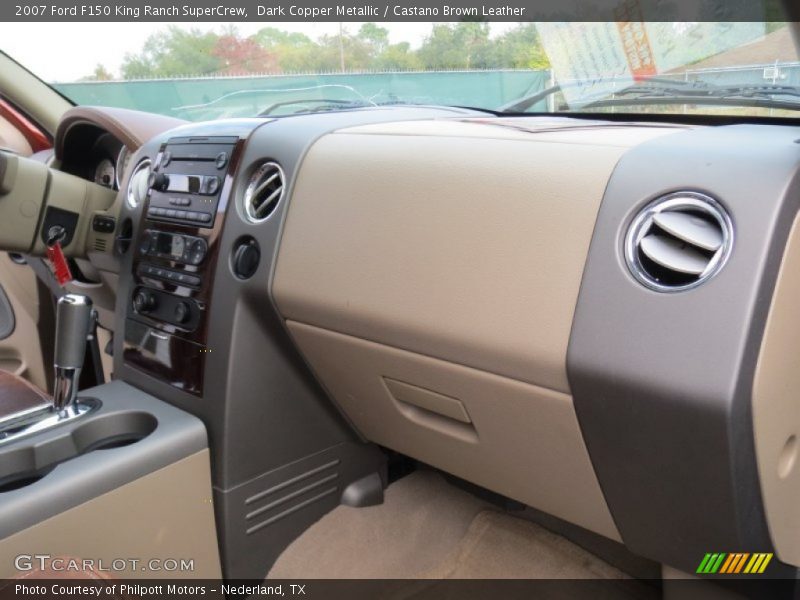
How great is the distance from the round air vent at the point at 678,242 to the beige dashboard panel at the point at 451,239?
57mm

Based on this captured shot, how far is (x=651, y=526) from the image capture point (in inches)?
31.9

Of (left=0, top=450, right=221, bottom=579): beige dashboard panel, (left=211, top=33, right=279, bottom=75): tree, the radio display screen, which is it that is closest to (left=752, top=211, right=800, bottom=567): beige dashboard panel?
(left=0, top=450, right=221, bottom=579): beige dashboard panel

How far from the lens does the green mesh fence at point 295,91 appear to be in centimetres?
133

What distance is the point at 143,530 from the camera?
41.9 inches

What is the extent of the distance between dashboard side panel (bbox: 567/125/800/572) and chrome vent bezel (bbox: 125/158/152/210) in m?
1.14

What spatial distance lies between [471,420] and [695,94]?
0.65 m

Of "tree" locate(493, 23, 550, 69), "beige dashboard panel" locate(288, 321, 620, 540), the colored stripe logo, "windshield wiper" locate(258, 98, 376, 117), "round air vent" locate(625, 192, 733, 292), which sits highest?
"tree" locate(493, 23, 550, 69)

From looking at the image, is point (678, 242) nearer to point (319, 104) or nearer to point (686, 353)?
point (686, 353)

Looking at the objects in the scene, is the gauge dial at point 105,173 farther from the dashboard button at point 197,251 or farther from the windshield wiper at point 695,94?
the windshield wiper at point 695,94

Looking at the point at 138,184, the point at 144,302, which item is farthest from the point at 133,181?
the point at 144,302

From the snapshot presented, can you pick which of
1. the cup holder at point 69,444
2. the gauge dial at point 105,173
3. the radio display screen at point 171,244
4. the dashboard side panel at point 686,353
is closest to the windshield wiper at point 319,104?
the radio display screen at point 171,244

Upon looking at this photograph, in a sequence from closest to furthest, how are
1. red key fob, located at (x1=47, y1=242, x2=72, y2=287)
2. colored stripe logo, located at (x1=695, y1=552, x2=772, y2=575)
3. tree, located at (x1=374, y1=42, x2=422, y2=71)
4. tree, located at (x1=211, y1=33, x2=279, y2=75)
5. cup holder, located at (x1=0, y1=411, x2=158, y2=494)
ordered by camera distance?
colored stripe logo, located at (x1=695, y1=552, x2=772, y2=575)
cup holder, located at (x1=0, y1=411, x2=158, y2=494)
tree, located at (x1=374, y1=42, x2=422, y2=71)
red key fob, located at (x1=47, y1=242, x2=72, y2=287)
tree, located at (x1=211, y1=33, x2=279, y2=75)

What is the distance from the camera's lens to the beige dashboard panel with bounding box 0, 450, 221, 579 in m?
0.94

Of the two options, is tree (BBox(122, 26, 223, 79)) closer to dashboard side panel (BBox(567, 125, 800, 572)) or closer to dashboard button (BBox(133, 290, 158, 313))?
dashboard button (BBox(133, 290, 158, 313))
